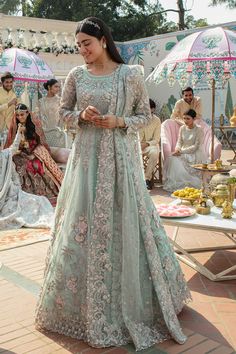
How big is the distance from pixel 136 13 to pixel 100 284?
20176 mm

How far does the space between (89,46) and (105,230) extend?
1.04m

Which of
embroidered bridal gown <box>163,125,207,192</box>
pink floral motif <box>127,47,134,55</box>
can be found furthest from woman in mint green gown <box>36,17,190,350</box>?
pink floral motif <box>127,47,134,55</box>

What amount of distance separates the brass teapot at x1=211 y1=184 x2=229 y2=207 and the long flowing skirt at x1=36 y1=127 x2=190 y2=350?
149 centimetres

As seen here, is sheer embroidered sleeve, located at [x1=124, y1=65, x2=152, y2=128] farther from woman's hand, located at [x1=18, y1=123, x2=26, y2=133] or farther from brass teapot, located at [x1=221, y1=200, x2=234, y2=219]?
woman's hand, located at [x1=18, y1=123, x2=26, y2=133]

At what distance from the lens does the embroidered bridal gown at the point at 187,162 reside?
7617mm

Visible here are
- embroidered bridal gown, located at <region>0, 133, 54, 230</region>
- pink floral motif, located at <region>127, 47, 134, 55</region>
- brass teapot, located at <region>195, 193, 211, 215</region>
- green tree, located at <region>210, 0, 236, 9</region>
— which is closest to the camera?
brass teapot, located at <region>195, 193, 211, 215</region>

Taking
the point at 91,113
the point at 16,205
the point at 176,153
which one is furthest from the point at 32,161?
the point at 91,113

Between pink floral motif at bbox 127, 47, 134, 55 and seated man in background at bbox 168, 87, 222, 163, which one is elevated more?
pink floral motif at bbox 127, 47, 134, 55

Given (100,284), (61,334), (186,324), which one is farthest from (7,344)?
(186,324)

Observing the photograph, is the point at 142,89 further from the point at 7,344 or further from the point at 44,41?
the point at 44,41

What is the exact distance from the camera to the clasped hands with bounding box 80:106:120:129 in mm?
2572

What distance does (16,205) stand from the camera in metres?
5.59

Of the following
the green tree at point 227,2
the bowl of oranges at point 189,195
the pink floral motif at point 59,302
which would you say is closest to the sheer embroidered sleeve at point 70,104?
the pink floral motif at point 59,302

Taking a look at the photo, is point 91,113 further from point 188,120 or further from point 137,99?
point 188,120
